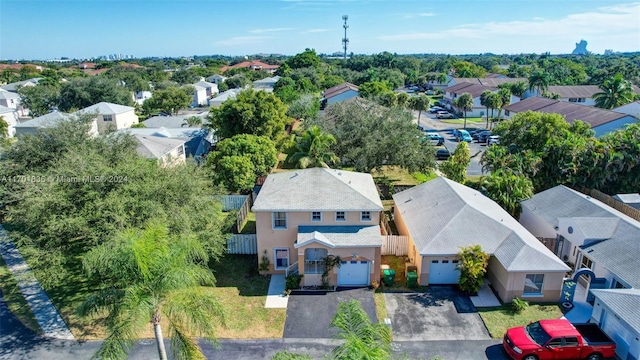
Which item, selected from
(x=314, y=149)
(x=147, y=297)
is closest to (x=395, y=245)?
(x=314, y=149)

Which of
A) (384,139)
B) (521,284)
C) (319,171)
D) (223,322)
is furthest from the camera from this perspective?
(384,139)

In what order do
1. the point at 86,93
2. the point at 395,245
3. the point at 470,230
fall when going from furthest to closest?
the point at 86,93 < the point at 395,245 < the point at 470,230

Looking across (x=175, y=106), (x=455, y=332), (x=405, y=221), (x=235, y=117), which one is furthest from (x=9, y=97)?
(x=455, y=332)

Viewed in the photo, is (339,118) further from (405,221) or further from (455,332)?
(455,332)

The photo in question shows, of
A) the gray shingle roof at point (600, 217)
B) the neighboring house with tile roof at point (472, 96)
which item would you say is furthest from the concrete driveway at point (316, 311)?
the neighboring house with tile roof at point (472, 96)

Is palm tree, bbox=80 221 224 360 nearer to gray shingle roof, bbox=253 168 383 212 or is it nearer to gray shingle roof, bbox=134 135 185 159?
gray shingle roof, bbox=253 168 383 212

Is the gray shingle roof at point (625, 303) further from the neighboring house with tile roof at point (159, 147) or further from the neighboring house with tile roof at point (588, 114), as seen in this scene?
the neighboring house with tile roof at point (159, 147)

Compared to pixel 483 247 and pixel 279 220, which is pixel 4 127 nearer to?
pixel 279 220

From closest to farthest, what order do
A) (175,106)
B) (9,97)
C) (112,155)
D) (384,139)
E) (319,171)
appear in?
(112,155) → (319,171) → (384,139) → (175,106) → (9,97)
